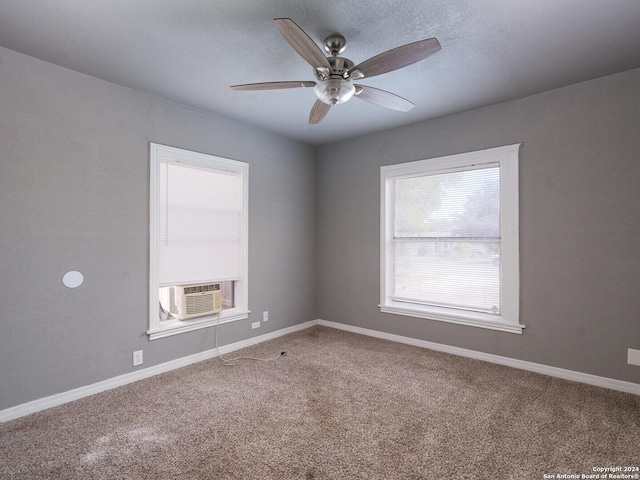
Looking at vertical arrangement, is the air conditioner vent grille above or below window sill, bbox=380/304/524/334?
above

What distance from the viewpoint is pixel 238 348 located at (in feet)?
12.7

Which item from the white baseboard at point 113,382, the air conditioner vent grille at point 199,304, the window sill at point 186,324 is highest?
the air conditioner vent grille at point 199,304

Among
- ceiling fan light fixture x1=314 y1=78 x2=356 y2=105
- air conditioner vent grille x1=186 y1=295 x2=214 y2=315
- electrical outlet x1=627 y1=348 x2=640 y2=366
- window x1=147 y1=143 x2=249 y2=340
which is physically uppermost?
ceiling fan light fixture x1=314 y1=78 x2=356 y2=105

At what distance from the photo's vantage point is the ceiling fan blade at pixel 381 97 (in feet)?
7.63

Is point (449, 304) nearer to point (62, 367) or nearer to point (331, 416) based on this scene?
point (331, 416)

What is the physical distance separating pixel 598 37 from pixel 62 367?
4.46m

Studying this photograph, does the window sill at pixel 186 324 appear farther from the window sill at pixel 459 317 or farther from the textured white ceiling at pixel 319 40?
the textured white ceiling at pixel 319 40

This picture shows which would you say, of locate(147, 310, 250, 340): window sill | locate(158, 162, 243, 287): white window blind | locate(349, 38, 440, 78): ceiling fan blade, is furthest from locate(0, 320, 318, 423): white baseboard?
locate(349, 38, 440, 78): ceiling fan blade

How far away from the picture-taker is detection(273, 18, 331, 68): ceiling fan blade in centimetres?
165

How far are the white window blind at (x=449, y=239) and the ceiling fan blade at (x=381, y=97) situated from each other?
4.81ft

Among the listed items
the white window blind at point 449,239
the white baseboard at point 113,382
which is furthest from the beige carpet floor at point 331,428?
the white window blind at point 449,239

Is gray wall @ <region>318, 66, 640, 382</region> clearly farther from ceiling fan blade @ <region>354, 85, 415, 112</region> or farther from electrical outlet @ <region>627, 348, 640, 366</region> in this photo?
ceiling fan blade @ <region>354, 85, 415, 112</region>

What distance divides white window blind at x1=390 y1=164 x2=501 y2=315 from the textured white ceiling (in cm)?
95

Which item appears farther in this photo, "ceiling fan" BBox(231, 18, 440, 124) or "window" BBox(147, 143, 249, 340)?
"window" BBox(147, 143, 249, 340)
